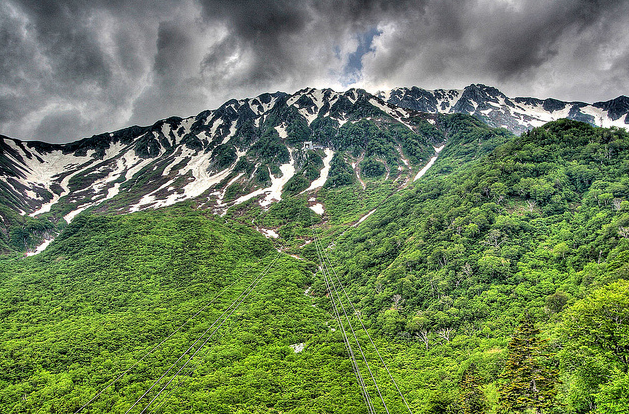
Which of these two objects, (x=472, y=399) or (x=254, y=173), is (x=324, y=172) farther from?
(x=472, y=399)

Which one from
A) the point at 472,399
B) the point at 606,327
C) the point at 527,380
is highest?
the point at 606,327

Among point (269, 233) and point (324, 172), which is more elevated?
point (324, 172)

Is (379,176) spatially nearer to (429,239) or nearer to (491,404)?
(429,239)

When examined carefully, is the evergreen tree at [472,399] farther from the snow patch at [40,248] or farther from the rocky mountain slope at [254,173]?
the snow patch at [40,248]

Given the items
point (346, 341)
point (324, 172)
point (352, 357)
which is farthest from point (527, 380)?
point (324, 172)

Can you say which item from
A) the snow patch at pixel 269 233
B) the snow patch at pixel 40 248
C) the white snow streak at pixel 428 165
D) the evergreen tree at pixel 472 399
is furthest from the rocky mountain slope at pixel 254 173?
the evergreen tree at pixel 472 399

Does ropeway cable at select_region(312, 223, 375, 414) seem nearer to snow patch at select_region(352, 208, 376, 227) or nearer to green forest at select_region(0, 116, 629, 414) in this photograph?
green forest at select_region(0, 116, 629, 414)

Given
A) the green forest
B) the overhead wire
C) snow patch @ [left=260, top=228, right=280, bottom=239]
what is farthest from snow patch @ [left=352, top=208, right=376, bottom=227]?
snow patch @ [left=260, top=228, right=280, bottom=239]

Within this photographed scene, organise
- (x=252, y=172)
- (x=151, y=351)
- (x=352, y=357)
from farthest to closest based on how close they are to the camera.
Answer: (x=252, y=172) < (x=151, y=351) < (x=352, y=357)
